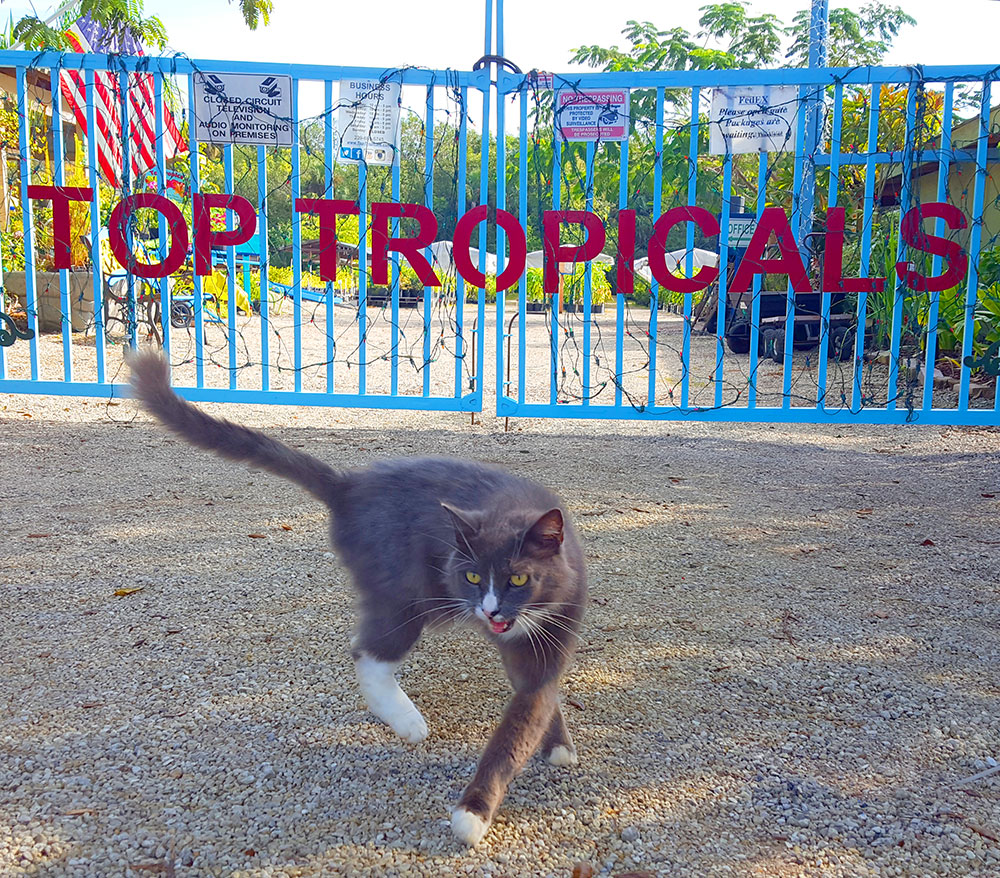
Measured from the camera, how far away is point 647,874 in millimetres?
1983

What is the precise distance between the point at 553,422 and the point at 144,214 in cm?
441

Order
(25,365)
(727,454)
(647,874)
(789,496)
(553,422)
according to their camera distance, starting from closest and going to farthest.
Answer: (647,874), (789,496), (727,454), (553,422), (25,365)

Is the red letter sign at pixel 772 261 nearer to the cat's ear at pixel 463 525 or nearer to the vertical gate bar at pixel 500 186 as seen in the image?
the vertical gate bar at pixel 500 186

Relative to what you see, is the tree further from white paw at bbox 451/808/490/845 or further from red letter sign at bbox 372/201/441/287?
white paw at bbox 451/808/490/845

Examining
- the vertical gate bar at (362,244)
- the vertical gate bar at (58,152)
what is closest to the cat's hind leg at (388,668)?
the vertical gate bar at (362,244)

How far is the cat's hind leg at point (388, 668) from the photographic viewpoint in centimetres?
252

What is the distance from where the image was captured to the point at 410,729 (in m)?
2.52

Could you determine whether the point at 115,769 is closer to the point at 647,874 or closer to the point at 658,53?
the point at 647,874

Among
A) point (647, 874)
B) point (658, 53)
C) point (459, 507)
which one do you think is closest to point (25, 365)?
point (459, 507)

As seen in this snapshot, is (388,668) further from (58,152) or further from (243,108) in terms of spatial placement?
(58,152)

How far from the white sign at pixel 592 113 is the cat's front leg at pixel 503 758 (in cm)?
461

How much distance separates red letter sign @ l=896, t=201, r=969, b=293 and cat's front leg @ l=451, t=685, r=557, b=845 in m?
4.65

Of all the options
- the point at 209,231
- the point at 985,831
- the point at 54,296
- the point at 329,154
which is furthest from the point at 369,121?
the point at 54,296

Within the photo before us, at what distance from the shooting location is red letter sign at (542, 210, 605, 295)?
602cm
